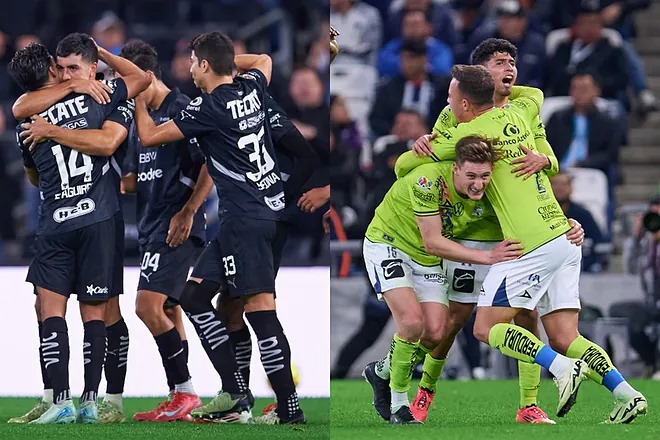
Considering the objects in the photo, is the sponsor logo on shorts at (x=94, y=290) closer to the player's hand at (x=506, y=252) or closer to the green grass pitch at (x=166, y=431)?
the green grass pitch at (x=166, y=431)

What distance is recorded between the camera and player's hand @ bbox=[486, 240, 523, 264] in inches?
255

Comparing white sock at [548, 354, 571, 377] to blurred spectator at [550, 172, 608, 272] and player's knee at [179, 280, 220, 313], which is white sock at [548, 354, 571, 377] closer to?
player's knee at [179, 280, 220, 313]

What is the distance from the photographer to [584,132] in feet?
43.7

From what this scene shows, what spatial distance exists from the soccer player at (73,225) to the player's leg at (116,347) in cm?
11

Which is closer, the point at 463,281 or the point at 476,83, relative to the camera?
the point at 476,83

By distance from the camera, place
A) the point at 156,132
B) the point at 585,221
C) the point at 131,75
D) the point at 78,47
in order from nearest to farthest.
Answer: the point at 156,132, the point at 78,47, the point at 131,75, the point at 585,221

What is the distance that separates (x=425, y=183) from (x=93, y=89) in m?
2.14

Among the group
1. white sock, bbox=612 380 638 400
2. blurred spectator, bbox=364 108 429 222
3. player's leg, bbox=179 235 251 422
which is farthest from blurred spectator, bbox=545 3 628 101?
white sock, bbox=612 380 638 400

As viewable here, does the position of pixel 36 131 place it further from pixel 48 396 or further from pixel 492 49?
pixel 492 49

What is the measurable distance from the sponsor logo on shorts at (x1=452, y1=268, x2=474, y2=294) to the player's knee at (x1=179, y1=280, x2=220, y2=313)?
1363 millimetres

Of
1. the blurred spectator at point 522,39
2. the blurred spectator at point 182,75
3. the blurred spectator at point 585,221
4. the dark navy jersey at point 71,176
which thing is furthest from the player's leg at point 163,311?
the blurred spectator at point 522,39

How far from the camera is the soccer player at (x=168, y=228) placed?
7797 millimetres

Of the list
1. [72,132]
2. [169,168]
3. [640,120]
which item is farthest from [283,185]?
[640,120]

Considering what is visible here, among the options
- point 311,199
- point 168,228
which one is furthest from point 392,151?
point 168,228
